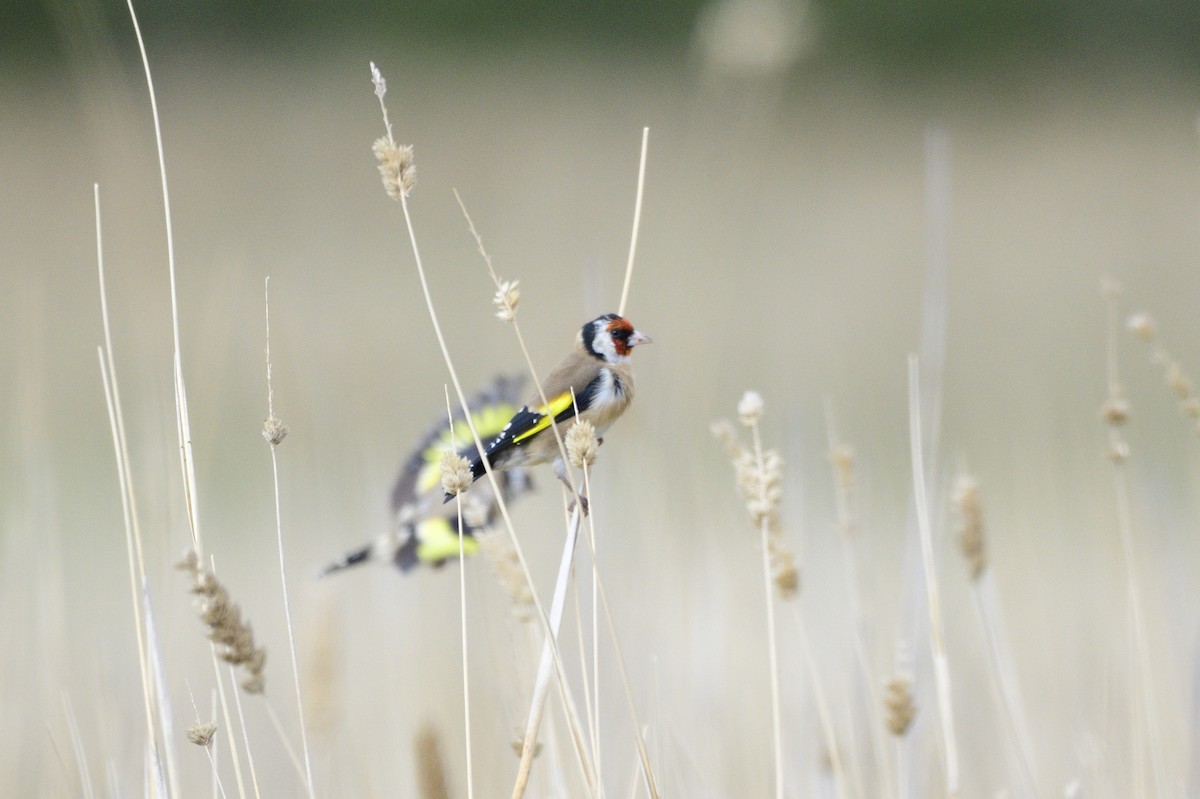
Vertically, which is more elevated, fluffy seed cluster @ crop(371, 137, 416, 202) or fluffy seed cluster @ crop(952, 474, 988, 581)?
fluffy seed cluster @ crop(371, 137, 416, 202)

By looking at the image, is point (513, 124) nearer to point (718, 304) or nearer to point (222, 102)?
point (222, 102)

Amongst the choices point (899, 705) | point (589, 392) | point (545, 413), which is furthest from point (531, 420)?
point (899, 705)

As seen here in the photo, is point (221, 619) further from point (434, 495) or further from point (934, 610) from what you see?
point (434, 495)

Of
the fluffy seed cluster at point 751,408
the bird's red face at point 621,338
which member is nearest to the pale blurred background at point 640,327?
the bird's red face at point 621,338

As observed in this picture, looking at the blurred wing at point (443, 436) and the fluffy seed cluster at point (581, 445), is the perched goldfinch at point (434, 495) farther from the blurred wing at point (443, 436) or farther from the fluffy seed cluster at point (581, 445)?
the fluffy seed cluster at point (581, 445)

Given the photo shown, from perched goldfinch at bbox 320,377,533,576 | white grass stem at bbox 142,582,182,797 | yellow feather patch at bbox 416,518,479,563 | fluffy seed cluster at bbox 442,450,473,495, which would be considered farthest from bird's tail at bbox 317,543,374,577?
fluffy seed cluster at bbox 442,450,473,495

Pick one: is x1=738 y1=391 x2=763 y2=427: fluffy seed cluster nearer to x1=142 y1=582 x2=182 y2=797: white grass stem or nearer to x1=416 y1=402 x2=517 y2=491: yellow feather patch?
x1=142 y1=582 x2=182 y2=797: white grass stem

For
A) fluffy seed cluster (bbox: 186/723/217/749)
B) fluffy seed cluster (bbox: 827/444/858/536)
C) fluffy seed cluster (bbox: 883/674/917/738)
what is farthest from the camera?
fluffy seed cluster (bbox: 827/444/858/536)

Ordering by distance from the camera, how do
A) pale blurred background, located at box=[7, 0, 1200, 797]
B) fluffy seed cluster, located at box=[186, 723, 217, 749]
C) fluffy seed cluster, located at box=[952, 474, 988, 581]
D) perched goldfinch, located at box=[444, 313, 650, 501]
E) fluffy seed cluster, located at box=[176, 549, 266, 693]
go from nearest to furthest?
fluffy seed cluster, located at box=[176, 549, 266, 693]
fluffy seed cluster, located at box=[186, 723, 217, 749]
fluffy seed cluster, located at box=[952, 474, 988, 581]
perched goldfinch, located at box=[444, 313, 650, 501]
pale blurred background, located at box=[7, 0, 1200, 797]
